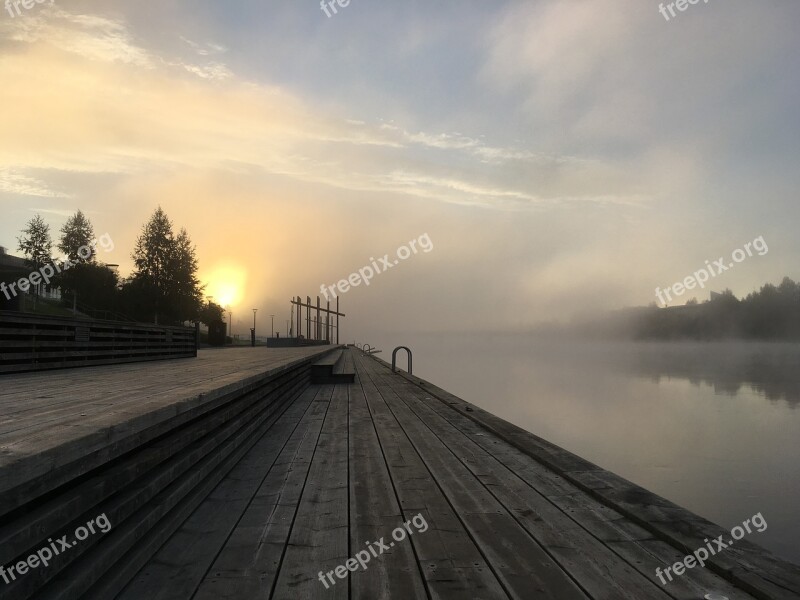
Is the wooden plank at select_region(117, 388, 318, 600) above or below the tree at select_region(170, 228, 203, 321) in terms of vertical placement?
below

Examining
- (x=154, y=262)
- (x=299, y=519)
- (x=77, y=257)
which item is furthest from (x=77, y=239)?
(x=299, y=519)

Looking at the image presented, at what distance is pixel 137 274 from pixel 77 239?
6.83m

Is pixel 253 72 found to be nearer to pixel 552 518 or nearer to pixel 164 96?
pixel 164 96

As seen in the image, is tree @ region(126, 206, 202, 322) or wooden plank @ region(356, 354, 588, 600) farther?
tree @ region(126, 206, 202, 322)

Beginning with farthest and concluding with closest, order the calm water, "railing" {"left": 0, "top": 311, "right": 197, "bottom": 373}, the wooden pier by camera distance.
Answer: the calm water → "railing" {"left": 0, "top": 311, "right": 197, "bottom": 373} → the wooden pier

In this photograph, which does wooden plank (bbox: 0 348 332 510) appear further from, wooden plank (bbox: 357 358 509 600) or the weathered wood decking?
wooden plank (bbox: 357 358 509 600)

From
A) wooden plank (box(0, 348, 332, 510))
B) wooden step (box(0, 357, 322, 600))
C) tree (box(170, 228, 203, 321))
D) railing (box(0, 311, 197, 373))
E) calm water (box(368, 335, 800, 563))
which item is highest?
tree (box(170, 228, 203, 321))

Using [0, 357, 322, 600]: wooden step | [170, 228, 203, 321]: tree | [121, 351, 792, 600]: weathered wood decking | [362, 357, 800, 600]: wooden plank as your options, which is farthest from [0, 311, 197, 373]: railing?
[170, 228, 203, 321]: tree

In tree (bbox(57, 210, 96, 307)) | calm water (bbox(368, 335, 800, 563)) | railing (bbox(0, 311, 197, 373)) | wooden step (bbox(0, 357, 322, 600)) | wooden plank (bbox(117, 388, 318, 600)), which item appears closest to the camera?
wooden step (bbox(0, 357, 322, 600))

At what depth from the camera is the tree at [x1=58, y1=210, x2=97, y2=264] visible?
156ft

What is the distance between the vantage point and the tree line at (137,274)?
1846 inches

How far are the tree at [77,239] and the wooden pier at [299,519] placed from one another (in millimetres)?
49571

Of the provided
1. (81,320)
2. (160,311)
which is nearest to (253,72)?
(81,320)

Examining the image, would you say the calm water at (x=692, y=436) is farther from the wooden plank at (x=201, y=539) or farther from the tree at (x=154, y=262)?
the tree at (x=154, y=262)
